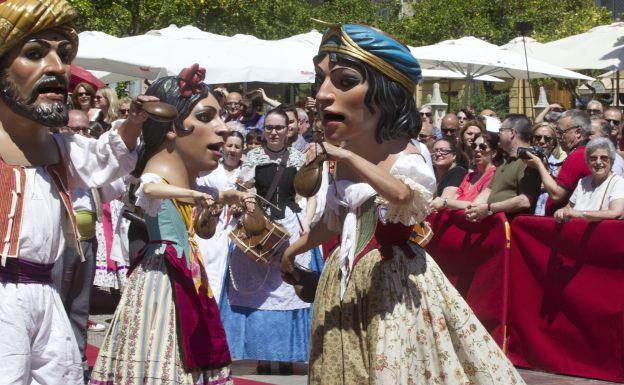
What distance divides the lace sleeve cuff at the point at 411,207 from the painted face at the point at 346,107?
0.33 meters

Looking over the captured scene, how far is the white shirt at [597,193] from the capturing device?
7789 millimetres

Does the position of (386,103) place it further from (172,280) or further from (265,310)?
(265,310)

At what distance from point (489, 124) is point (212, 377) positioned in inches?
184

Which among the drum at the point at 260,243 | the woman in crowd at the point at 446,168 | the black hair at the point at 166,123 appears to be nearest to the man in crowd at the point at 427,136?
the woman in crowd at the point at 446,168

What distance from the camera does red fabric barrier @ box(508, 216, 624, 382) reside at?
7.70m

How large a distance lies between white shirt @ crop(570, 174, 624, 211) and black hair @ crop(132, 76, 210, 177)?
133 inches

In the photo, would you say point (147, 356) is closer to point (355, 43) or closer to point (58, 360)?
point (58, 360)

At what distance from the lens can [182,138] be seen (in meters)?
5.54

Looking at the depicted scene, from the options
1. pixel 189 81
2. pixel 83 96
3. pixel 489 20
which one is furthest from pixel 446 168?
pixel 489 20

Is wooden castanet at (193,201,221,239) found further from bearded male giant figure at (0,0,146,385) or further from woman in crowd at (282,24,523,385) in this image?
bearded male giant figure at (0,0,146,385)

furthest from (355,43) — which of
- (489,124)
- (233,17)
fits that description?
(233,17)

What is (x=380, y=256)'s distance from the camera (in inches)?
188

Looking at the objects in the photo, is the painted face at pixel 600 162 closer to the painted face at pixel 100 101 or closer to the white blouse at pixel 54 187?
the white blouse at pixel 54 187

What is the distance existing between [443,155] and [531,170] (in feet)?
4.48
